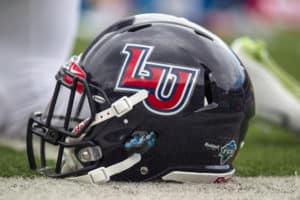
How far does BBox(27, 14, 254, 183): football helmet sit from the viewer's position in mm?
2539

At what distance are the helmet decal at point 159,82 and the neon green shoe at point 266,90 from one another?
1.55 metres

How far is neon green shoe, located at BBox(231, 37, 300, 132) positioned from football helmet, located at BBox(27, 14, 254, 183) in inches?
56.3

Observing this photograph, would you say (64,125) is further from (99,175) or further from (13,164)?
(13,164)

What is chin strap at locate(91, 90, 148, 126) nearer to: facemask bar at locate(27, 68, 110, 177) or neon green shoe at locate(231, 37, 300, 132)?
facemask bar at locate(27, 68, 110, 177)

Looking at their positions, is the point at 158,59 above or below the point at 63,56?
above

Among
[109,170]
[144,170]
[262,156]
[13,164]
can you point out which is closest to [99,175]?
[109,170]

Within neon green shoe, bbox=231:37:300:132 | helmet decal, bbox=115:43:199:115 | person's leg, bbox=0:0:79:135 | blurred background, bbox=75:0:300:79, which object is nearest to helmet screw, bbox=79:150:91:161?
helmet decal, bbox=115:43:199:115

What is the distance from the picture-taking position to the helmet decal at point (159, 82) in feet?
8.30

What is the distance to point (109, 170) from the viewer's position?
8.43 ft

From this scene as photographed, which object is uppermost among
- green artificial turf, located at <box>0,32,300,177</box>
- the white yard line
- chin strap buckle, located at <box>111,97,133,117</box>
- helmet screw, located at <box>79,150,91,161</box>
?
chin strap buckle, located at <box>111,97,133,117</box>

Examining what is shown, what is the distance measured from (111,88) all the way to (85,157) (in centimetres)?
23

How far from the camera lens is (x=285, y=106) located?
4.10m

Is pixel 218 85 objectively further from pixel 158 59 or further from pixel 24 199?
pixel 24 199

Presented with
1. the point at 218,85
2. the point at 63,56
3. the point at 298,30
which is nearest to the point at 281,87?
the point at 63,56
